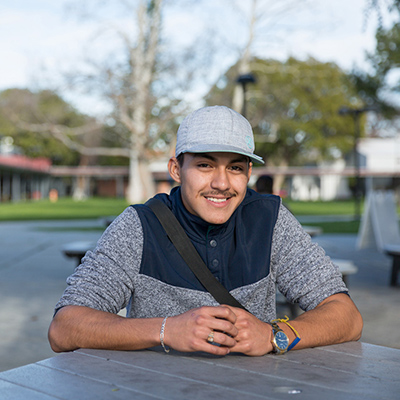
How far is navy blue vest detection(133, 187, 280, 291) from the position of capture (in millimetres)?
2012

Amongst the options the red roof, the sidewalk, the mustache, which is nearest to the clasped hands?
the mustache

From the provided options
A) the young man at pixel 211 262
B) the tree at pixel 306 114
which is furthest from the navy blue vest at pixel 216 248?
the tree at pixel 306 114

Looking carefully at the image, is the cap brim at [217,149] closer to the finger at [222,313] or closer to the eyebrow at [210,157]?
the eyebrow at [210,157]

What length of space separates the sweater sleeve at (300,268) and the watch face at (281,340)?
0.33 m

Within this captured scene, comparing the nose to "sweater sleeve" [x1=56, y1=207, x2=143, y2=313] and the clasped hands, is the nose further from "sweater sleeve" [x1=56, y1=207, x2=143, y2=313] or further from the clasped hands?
the clasped hands

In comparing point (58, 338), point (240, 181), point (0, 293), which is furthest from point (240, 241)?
point (0, 293)

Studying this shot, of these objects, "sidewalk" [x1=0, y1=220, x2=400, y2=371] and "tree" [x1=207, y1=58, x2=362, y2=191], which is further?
"tree" [x1=207, y1=58, x2=362, y2=191]

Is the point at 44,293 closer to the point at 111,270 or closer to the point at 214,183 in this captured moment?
the point at 111,270

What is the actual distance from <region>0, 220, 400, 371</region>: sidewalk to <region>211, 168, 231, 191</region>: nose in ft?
8.60

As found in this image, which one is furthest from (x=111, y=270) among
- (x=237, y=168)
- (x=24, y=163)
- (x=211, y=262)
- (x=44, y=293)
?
(x=24, y=163)

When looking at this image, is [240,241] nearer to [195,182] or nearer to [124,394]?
[195,182]

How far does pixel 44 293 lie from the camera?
22.0 feet

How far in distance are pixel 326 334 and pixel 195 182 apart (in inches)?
27.4

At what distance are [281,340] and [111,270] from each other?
63 cm
